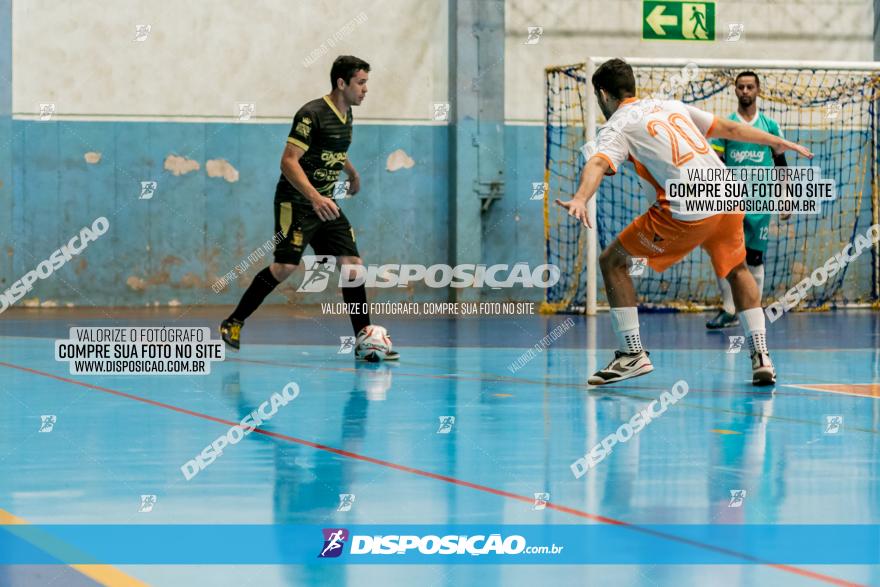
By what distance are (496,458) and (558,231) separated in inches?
448

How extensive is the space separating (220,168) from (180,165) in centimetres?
48

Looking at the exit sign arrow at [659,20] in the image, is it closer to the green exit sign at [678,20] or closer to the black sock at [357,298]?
the green exit sign at [678,20]

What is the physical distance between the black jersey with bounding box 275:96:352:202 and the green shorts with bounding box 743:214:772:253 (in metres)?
4.24

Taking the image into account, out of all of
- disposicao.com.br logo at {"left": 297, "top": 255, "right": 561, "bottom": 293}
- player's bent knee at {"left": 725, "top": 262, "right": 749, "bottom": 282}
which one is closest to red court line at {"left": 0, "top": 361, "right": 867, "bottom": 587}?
player's bent knee at {"left": 725, "top": 262, "right": 749, "bottom": 282}

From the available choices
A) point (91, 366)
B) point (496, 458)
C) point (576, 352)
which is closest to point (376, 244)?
point (576, 352)

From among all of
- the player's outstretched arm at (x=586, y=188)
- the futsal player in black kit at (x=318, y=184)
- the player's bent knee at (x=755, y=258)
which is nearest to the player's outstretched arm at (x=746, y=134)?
the player's outstretched arm at (x=586, y=188)

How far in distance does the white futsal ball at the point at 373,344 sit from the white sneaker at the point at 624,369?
→ 2023 millimetres

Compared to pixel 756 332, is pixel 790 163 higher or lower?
higher

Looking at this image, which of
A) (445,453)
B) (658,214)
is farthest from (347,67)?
(445,453)

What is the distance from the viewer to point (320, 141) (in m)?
9.27

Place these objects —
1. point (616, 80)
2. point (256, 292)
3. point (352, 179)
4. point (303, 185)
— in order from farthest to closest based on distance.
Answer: point (352, 179), point (256, 292), point (303, 185), point (616, 80)

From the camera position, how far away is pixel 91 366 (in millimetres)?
8914

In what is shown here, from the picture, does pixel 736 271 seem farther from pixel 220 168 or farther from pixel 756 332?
pixel 220 168

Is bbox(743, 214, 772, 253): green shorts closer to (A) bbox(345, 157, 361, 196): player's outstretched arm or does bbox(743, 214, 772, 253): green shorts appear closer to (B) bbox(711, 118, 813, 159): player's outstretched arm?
(A) bbox(345, 157, 361, 196): player's outstretched arm
